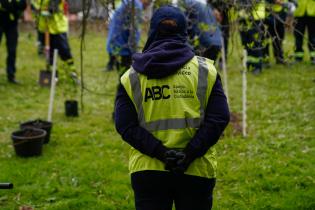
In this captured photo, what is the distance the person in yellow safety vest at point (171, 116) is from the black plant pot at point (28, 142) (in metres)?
3.12

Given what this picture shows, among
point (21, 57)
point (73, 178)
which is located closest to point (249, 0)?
point (73, 178)

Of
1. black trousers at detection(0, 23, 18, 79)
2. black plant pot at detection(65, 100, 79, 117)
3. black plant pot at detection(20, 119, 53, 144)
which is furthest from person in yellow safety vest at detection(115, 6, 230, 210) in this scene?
black trousers at detection(0, 23, 18, 79)

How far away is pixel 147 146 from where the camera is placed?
285cm

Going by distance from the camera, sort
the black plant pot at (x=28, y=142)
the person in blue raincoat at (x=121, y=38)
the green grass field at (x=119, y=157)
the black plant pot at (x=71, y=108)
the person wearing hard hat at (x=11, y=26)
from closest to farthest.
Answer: the green grass field at (x=119, y=157) < the black plant pot at (x=28, y=142) < the person in blue raincoat at (x=121, y=38) < the black plant pot at (x=71, y=108) < the person wearing hard hat at (x=11, y=26)

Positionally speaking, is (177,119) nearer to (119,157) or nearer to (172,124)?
(172,124)

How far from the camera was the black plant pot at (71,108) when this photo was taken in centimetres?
762

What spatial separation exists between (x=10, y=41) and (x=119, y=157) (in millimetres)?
4563

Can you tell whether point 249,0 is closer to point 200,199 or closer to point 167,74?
point 167,74

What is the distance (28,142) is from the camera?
580 cm

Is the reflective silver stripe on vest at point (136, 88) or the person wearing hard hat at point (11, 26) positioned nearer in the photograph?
the reflective silver stripe on vest at point (136, 88)

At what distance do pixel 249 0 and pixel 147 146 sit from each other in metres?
1.74

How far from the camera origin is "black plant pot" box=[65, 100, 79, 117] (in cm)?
762

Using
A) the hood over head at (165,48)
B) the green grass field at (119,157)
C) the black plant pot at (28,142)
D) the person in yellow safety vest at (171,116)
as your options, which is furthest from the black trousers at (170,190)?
the black plant pot at (28,142)

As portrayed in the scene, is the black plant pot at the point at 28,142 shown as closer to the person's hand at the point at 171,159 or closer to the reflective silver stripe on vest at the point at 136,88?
the reflective silver stripe on vest at the point at 136,88
